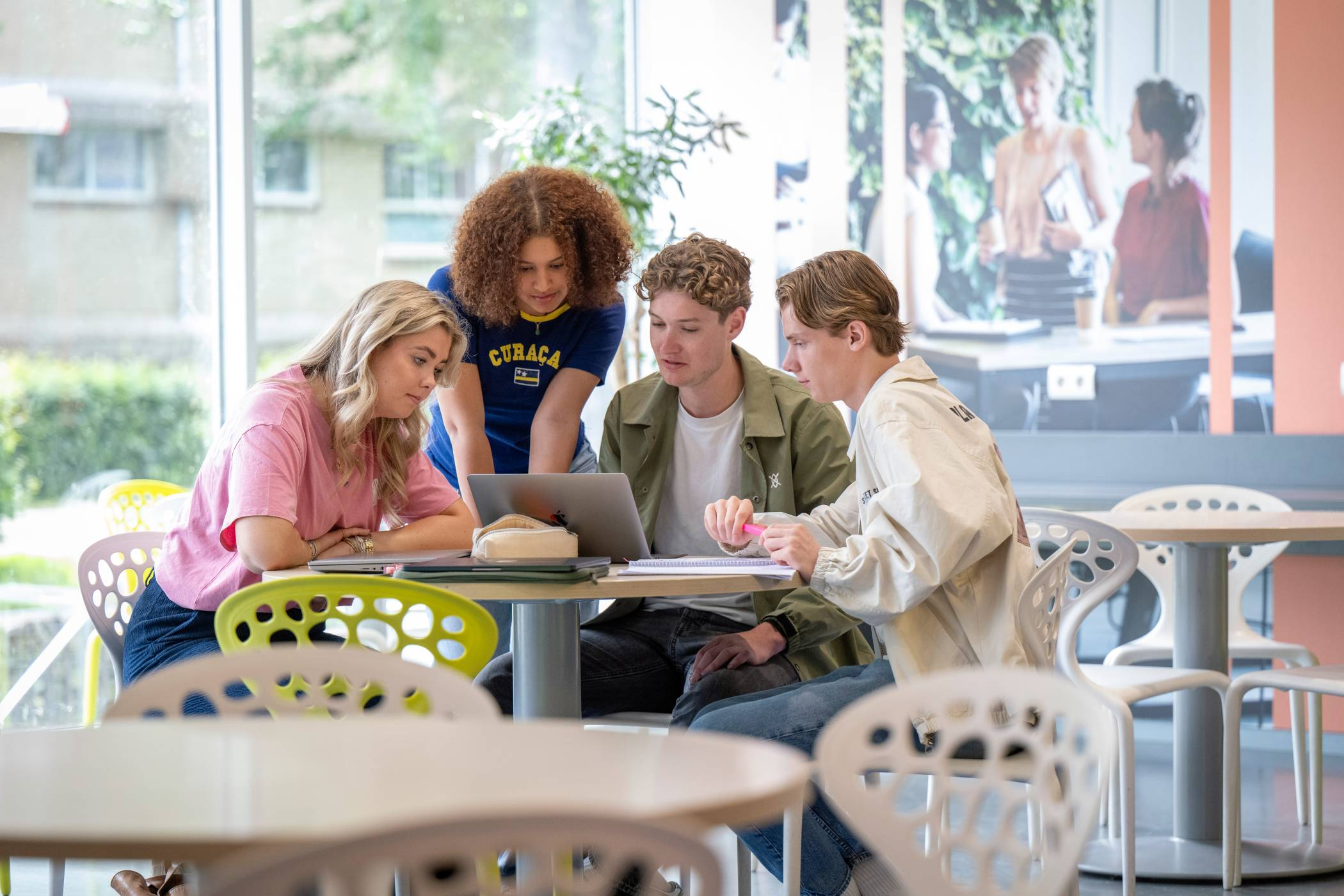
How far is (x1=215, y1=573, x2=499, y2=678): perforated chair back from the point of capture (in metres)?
1.88

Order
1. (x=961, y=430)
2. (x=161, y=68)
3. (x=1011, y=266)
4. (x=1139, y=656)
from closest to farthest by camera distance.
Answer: (x=961, y=430)
(x=1139, y=656)
(x=161, y=68)
(x=1011, y=266)

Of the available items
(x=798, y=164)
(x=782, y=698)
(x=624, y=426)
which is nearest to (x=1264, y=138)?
(x=798, y=164)

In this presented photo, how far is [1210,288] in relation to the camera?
474 centimetres

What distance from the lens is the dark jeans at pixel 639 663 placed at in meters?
2.60

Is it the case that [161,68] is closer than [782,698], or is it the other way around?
[782,698]

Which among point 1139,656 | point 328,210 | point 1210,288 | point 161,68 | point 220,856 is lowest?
point 1139,656

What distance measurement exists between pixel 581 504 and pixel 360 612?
1.61ft

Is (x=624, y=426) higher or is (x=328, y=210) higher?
(x=328, y=210)

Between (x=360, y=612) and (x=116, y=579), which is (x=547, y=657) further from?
(x=116, y=579)

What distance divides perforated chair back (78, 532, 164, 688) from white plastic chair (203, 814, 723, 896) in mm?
1950

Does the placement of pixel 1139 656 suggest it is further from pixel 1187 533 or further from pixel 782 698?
pixel 782 698

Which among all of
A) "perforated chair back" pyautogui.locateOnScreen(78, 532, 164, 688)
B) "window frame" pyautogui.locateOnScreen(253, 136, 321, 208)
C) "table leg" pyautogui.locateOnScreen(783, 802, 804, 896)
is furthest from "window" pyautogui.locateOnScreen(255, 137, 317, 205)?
"table leg" pyautogui.locateOnScreen(783, 802, 804, 896)

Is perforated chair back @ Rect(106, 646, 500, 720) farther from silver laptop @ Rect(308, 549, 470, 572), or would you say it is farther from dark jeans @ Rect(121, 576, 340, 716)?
dark jeans @ Rect(121, 576, 340, 716)

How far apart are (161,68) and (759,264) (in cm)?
234
